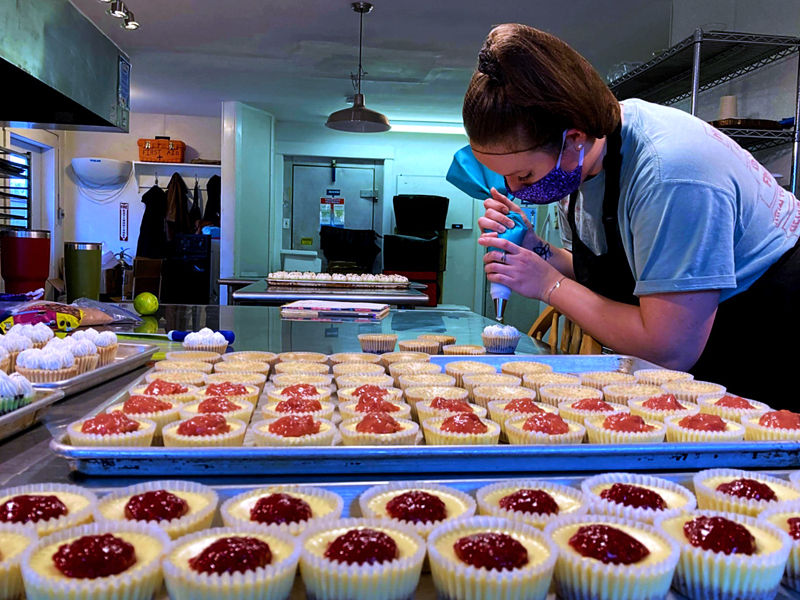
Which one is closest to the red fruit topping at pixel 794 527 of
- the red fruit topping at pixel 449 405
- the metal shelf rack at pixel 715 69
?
the red fruit topping at pixel 449 405

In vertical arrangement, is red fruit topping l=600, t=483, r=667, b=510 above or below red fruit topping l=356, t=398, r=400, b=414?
above

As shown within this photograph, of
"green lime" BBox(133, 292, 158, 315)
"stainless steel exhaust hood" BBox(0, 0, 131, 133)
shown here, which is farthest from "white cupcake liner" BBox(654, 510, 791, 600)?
"green lime" BBox(133, 292, 158, 315)

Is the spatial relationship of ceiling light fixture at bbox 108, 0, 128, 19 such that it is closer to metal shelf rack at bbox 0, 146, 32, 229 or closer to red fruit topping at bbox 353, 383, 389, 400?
red fruit topping at bbox 353, 383, 389, 400

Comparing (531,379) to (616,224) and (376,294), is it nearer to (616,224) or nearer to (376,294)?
(616,224)

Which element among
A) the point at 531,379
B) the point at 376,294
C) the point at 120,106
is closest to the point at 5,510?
the point at 531,379

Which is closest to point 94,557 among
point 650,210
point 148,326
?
point 650,210

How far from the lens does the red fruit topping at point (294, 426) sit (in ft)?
3.87

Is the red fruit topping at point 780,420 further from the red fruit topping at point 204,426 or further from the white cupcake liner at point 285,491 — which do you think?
the red fruit topping at point 204,426

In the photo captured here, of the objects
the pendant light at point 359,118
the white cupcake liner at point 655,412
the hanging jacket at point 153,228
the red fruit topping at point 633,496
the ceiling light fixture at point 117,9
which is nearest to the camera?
the red fruit topping at point 633,496

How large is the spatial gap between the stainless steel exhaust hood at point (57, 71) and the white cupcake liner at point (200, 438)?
1.12 metres

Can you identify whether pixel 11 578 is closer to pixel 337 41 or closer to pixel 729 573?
pixel 729 573

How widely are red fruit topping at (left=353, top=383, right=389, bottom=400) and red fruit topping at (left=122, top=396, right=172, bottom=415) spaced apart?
17.0 inches

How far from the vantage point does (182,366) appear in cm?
176

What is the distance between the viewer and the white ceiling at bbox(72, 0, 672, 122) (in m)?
5.26
